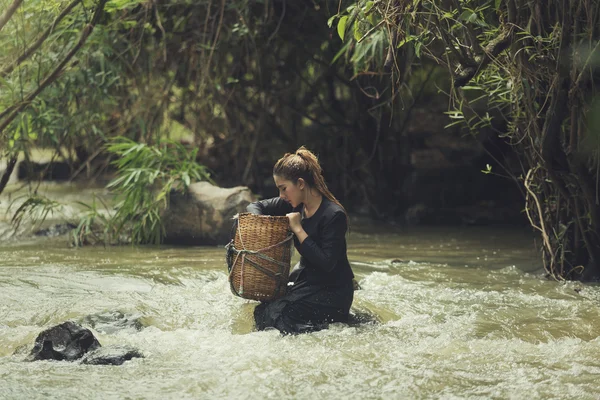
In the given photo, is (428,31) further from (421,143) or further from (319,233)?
(421,143)

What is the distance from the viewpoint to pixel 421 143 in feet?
34.9

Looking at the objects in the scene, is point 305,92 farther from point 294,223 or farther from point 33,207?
point 294,223

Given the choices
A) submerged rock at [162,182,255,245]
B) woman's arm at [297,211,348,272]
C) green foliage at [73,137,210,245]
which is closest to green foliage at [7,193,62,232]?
green foliage at [73,137,210,245]

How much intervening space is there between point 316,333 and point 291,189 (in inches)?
31.9

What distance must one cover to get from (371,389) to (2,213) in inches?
252

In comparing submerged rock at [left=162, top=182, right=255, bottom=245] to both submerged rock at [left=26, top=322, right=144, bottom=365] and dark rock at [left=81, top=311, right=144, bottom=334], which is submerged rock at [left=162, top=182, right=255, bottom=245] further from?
submerged rock at [left=26, top=322, right=144, bottom=365]

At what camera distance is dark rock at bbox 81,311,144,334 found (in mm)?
5266

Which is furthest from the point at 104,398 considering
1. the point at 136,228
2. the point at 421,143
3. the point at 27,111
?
the point at 421,143

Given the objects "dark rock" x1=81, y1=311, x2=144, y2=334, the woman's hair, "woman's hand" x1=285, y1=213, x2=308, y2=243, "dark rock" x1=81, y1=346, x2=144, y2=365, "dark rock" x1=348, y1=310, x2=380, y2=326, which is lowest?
"dark rock" x1=81, y1=346, x2=144, y2=365

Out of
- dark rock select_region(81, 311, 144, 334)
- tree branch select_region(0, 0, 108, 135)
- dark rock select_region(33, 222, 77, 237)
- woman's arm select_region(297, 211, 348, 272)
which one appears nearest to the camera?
woman's arm select_region(297, 211, 348, 272)

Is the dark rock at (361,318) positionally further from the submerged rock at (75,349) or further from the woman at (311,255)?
the submerged rock at (75,349)

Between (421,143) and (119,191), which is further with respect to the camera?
(421,143)

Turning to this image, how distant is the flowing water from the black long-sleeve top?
0.31 m

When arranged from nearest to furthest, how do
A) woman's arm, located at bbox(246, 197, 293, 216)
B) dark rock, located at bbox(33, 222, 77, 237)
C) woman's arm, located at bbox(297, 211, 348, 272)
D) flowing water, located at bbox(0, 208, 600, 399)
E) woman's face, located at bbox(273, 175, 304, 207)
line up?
flowing water, located at bbox(0, 208, 600, 399)
woman's arm, located at bbox(297, 211, 348, 272)
woman's face, located at bbox(273, 175, 304, 207)
woman's arm, located at bbox(246, 197, 293, 216)
dark rock, located at bbox(33, 222, 77, 237)
